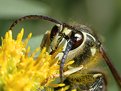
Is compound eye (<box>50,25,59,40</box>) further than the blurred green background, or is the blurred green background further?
the blurred green background

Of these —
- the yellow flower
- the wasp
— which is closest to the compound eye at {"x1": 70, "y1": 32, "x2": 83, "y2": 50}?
the wasp

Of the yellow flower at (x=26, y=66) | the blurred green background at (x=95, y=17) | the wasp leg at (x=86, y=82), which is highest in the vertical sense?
the blurred green background at (x=95, y=17)

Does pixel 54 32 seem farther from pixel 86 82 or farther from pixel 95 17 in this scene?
pixel 95 17

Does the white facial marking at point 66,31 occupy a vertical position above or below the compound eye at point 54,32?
below

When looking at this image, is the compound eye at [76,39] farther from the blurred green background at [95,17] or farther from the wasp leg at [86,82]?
the blurred green background at [95,17]

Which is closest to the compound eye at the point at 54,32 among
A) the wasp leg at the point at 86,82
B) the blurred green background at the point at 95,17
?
the wasp leg at the point at 86,82

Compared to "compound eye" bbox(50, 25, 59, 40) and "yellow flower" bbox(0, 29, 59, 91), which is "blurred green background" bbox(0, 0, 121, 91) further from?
"compound eye" bbox(50, 25, 59, 40)

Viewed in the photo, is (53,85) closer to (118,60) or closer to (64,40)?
(64,40)

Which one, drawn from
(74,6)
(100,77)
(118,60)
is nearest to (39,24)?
(74,6)
